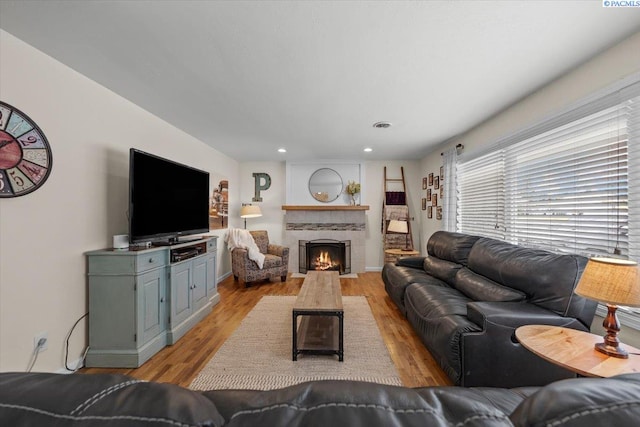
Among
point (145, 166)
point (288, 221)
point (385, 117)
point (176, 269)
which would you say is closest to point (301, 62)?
point (385, 117)

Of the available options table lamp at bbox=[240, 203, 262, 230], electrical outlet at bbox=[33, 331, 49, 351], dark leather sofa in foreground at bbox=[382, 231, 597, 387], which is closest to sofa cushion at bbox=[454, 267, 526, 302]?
dark leather sofa in foreground at bbox=[382, 231, 597, 387]

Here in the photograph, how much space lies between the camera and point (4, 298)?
171 cm

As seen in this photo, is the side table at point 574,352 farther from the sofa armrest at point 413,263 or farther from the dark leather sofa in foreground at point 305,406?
the sofa armrest at point 413,263

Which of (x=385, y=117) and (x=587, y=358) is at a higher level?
(x=385, y=117)

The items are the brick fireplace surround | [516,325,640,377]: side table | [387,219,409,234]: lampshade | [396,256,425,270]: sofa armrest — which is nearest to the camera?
[516,325,640,377]: side table

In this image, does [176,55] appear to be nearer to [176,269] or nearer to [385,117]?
[176,269]

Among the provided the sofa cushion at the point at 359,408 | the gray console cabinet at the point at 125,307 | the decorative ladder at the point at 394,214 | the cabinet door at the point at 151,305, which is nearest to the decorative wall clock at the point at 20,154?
the gray console cabinet at the point at 125,307

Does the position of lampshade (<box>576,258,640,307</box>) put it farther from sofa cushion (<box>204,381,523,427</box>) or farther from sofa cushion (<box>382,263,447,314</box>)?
sofa cushion (<box>382,263,447,314</box>)

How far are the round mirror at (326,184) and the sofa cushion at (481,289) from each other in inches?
126

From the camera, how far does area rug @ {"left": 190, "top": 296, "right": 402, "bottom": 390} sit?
2047mm

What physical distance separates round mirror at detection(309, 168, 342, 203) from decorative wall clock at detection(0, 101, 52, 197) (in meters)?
4.25

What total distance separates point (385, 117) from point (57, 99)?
9.75 ft

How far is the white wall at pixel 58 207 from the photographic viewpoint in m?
1.75

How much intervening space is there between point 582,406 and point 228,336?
291cm
